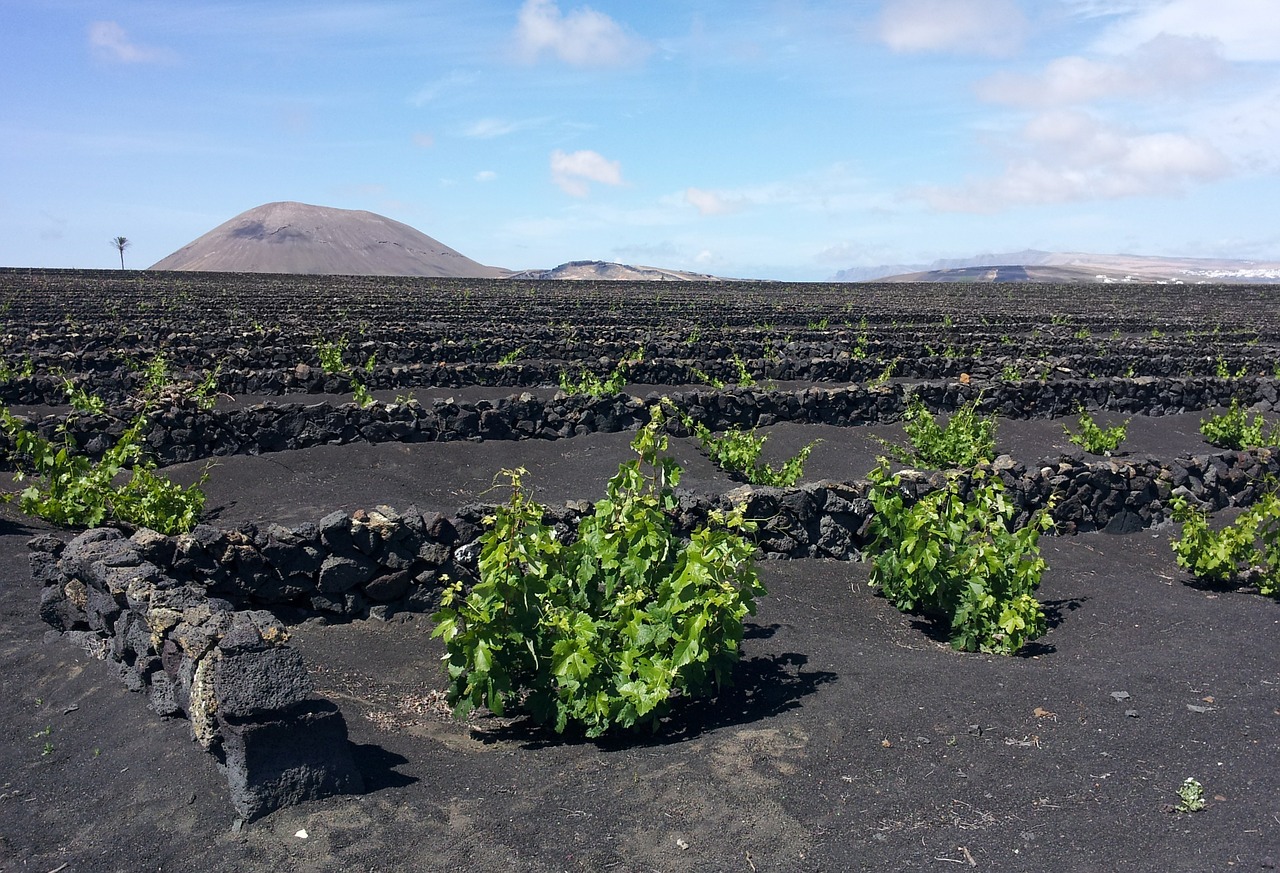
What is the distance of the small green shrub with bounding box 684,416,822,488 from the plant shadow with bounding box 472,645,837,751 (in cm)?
569

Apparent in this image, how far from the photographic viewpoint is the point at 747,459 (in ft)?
44.2

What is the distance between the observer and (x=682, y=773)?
498cm

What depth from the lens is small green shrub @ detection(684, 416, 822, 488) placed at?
493 inches

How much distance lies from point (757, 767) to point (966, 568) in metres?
3.17

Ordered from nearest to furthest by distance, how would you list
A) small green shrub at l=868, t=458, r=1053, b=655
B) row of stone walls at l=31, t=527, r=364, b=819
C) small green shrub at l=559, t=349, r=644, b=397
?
1. row of stone walls at l=31, t=527, r=364, b=819
2. small green shrub at l=868, t=458, r=1053, b=655
3. small green shrub at l=559, t=349, r=644, b=397

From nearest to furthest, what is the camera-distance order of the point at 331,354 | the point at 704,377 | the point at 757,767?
the point at 757,767, the point at 704,377, the point at 331,354

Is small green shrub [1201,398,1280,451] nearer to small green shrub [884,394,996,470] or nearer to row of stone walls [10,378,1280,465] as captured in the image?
row of stone walls [10,378,1280,465]

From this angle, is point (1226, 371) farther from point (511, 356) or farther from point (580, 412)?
point (511, 356)

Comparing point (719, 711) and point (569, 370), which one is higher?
point (569, 370)

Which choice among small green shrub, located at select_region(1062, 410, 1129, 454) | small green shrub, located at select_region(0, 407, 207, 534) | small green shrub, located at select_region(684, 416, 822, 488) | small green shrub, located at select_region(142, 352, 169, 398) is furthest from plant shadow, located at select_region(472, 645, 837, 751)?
small green shrub, located at select_region(142, 352, 169, 398)

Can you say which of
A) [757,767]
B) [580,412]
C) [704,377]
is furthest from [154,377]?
[757,767]

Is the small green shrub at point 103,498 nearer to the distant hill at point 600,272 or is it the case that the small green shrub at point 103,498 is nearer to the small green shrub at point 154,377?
the small green shrub at point 154,377

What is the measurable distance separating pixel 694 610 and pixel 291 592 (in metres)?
3.70

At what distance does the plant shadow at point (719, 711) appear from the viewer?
5.63 meters
